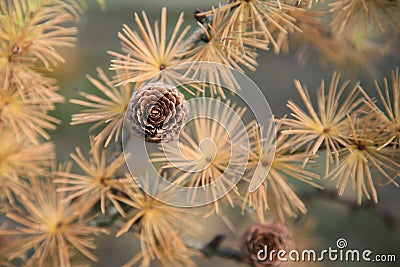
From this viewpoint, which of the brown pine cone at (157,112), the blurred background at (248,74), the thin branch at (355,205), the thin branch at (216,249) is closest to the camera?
the brown pine cone at (157,112)

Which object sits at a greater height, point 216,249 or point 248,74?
point 248,74

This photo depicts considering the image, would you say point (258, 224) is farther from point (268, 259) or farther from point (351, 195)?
point (351, 195)

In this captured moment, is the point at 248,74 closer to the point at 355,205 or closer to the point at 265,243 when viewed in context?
the point at 355,205

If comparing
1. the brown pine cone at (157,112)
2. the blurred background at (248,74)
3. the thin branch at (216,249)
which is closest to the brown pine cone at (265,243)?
the thin branch at (216,249)

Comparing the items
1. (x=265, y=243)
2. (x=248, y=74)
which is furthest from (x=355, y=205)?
(x=248, y=74)

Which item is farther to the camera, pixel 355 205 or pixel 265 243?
pixel 355 205

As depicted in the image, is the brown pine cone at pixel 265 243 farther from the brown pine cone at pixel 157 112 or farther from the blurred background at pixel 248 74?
the blurred background at pixel 248 74

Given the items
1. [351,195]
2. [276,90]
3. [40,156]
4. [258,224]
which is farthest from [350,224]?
[40,156]

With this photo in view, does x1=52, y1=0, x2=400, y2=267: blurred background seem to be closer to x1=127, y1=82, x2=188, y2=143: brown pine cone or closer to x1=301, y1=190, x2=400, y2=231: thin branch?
x1=301, y1=190, x2=400, y2=231: thin branch
